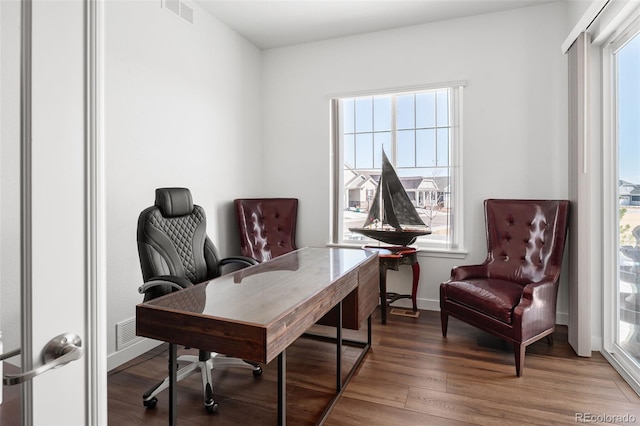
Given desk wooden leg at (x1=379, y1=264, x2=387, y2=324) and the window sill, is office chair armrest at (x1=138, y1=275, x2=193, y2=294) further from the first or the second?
the window sill

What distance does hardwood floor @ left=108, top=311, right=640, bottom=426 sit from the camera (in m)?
1.89

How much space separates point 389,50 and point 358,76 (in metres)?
0.40

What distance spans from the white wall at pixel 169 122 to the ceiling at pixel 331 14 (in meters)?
0.23

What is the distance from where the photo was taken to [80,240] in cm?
68

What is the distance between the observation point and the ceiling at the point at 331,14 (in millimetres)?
3244

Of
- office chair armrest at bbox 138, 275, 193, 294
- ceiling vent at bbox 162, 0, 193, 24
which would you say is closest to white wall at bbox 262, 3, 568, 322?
ceiling vent at bbox 162, 0, 193, 24

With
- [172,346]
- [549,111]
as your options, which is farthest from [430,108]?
[172,346]

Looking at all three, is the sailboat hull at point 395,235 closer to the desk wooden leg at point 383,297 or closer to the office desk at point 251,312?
the desk wooden leg at point 383,297

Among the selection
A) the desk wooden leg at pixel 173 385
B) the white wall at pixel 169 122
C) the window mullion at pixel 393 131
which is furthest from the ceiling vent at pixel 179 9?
the desk wooden leg at pixel 173 385

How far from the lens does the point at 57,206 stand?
0.63 meters

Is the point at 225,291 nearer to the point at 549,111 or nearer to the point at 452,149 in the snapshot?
the point at 452,149

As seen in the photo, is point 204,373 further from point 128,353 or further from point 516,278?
point 516,278

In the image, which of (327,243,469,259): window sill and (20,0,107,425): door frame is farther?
(327,243,469,259): window sill

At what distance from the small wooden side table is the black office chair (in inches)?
52.1
